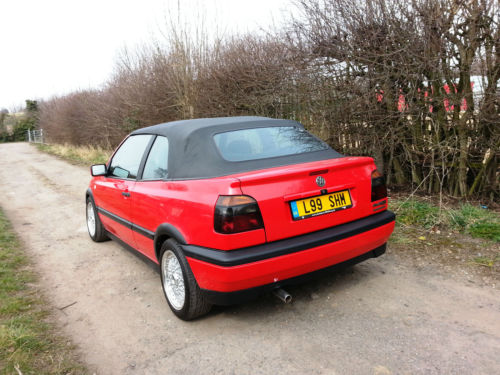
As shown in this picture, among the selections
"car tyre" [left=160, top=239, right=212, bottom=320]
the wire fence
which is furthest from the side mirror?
the wire fence

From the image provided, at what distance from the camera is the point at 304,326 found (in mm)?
3004

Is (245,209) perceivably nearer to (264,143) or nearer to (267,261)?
(267,261)

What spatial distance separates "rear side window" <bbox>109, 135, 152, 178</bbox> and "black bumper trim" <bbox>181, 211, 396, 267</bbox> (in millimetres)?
1537

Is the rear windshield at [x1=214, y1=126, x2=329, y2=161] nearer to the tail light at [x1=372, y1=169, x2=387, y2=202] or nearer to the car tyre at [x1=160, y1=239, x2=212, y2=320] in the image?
the tail light at [x1=372, y1=169, x2=387, y2=202]

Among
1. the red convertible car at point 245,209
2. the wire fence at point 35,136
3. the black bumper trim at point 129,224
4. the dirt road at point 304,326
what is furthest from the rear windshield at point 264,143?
the wire fence at point 35,136

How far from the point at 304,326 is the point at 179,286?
1.07 metres

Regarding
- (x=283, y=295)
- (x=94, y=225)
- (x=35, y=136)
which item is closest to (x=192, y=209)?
(x=283, y=295)

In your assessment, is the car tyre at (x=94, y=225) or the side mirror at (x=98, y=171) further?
the car tyre at (x=94, y=225)

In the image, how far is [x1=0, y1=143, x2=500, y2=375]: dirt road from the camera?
2.55 metres

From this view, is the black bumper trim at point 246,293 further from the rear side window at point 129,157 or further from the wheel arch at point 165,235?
the rear side window at point 129,157

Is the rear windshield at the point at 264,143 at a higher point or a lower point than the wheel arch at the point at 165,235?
higher

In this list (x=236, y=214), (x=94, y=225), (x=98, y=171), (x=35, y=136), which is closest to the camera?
(x=236, y=214)

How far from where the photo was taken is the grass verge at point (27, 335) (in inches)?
106

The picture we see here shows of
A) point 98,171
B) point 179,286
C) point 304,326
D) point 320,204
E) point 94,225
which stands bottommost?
point 304,326
